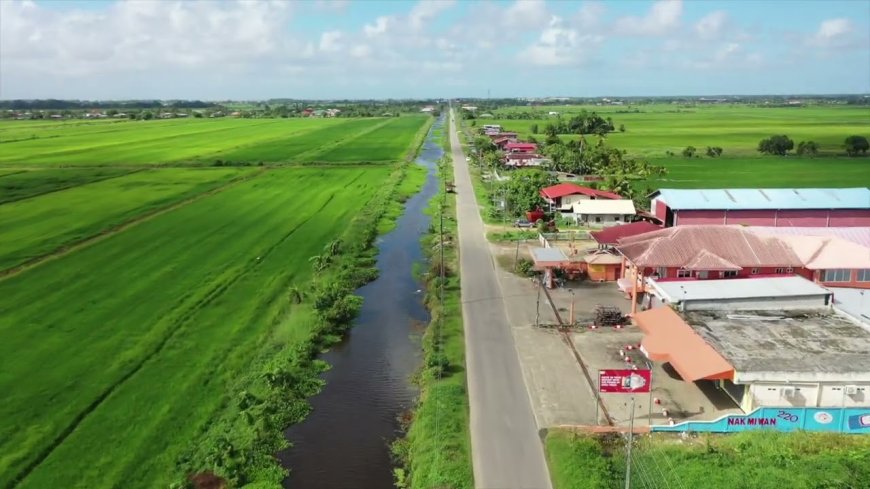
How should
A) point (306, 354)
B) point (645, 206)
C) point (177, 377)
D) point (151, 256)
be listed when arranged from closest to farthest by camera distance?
point (177, 377) → point (306, 354) → point (151, 256) → point (645, 206)

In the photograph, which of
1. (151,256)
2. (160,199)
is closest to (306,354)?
(151,256)

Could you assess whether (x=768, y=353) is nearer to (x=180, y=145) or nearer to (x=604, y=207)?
(x=604, y=207)

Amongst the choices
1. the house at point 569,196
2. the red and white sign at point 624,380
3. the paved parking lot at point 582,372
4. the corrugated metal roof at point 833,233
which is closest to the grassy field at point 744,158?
the house at point 569,196

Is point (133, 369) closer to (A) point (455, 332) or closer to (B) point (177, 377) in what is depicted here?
(B) point (177, 377)

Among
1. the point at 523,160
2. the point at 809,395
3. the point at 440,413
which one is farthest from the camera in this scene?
the point at 523,160

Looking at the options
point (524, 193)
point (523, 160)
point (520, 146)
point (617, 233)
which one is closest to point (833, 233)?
point (617, 233)

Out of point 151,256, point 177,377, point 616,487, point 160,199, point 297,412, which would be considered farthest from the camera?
point 160,199

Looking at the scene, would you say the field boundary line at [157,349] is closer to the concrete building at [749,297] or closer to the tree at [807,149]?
the concrete building at [749,297]
